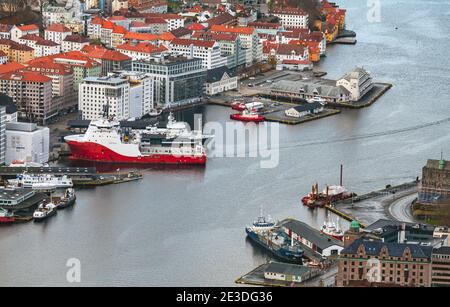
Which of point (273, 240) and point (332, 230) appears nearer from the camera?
point (273, 240)

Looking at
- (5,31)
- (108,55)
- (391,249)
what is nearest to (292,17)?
(5,31)

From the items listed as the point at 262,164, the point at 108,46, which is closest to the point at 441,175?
the point at 262,164

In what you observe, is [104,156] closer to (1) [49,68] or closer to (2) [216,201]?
(2) [216,201]

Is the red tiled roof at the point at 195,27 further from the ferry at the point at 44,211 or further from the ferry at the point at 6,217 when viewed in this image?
the ferry at the point at 6,217

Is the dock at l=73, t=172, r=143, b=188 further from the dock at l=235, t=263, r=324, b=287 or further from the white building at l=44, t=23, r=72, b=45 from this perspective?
the white building at l=44, t=23, r=72, b=45

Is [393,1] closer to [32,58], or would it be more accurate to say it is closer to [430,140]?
[32,58]

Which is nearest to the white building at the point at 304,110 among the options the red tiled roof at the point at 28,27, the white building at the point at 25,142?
the white building at the point at 25,142
